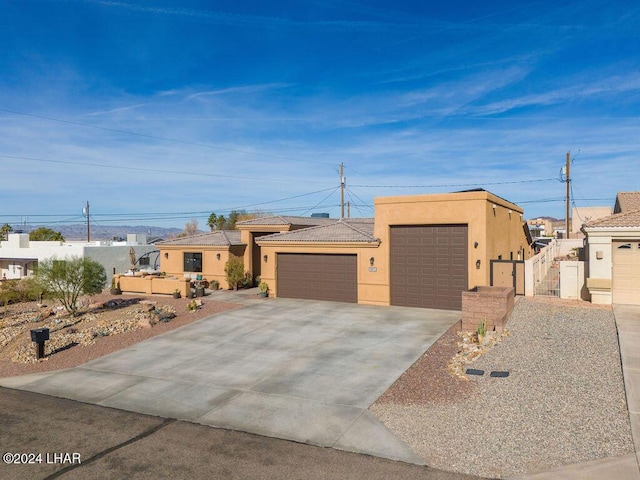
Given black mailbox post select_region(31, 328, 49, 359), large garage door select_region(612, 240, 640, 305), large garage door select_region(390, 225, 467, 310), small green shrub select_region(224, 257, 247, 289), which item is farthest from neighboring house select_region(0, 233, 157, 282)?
large garage door select_region(612, 240, 640, 305)

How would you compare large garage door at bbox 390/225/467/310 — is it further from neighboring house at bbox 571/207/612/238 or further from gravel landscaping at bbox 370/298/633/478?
neighboring house at bbox 571/207/612/238

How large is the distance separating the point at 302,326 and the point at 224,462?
1038 cm

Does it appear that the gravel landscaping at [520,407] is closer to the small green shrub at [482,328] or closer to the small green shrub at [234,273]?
the small green shrub at [482,328]

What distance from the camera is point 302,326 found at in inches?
725

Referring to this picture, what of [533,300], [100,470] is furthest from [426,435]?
[533,300]

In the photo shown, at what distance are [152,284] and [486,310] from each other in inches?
794

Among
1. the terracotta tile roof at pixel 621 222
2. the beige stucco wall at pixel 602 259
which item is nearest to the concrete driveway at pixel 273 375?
the beige stucco wall at pixel 602 259

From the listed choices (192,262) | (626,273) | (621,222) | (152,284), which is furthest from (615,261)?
(192,262)

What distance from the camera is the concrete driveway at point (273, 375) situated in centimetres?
970

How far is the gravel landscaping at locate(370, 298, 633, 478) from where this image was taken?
792cm

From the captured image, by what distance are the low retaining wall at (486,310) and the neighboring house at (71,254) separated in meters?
28.9

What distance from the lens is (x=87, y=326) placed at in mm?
19453

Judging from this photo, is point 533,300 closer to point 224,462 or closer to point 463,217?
point 463,217

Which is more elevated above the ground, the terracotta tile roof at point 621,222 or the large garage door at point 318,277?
the terracotta tile roof at point 621,222
